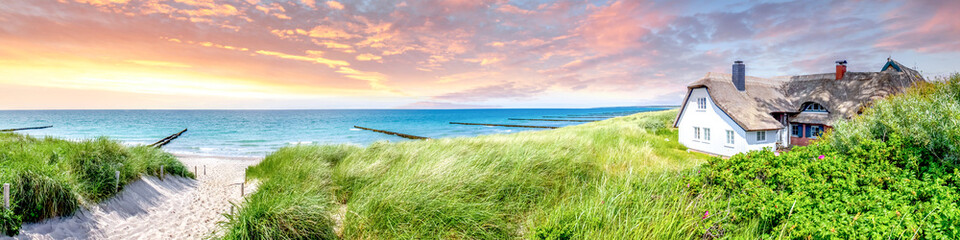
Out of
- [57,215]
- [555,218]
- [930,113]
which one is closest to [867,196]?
[930,113]

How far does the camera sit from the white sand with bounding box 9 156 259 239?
6.11 metres

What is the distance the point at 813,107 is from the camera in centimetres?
1923

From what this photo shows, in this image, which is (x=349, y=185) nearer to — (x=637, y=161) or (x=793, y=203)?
(x=637, y=161)

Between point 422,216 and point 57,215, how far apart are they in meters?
6.81

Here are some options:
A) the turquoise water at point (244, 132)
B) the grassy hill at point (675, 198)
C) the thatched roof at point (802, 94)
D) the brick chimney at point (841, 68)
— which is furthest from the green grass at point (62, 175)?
the brick chimney at point (841, 68)

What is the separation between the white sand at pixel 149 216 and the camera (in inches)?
240

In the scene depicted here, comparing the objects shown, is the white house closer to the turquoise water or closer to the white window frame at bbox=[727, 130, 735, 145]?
Result: the white window frame at bbox=[727, 130, 735, 145]

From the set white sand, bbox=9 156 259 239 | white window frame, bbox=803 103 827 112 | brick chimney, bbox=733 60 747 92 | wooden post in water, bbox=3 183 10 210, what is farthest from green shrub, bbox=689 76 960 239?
white window frame, bbox=803 103 827 112

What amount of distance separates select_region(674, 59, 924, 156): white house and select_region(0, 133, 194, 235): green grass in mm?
22909

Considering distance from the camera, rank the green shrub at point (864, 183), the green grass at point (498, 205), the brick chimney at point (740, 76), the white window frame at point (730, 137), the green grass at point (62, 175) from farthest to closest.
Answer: the brick chimney at point (740, 76), the white window frame at point (730, 137), the green grass at point (62, 175), the green grass at point (498, 205), the green shrub at point (864, 183)

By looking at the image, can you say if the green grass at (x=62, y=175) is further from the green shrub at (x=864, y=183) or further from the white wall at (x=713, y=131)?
the white wall at (x=713, y=131)

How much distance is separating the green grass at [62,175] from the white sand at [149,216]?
22 centimetres

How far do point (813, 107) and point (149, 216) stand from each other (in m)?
28.7

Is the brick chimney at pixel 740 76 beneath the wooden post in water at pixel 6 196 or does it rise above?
above
